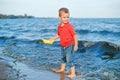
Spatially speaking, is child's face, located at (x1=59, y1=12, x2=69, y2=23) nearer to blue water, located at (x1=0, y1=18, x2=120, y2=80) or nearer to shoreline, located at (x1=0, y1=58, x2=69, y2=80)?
shoreline, located at (x1=0, y1=58, x2=69, y2=80)

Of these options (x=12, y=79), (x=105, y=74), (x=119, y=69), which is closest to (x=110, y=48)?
(x=119, y=69)

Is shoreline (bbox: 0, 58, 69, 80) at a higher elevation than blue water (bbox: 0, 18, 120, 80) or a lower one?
higher

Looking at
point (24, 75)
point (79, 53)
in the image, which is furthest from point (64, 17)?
point (79, 53)

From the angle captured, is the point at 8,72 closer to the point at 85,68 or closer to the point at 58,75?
the point at 58,75

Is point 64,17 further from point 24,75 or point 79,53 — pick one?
point 79,53

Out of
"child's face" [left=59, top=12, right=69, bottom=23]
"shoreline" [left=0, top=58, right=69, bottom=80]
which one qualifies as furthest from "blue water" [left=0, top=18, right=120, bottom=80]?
"child's face" [left=59, top=12, right=69, bottom=23]

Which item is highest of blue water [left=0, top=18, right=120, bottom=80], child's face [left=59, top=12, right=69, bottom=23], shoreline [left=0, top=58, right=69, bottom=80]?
child's face [left=59, top=12, right=69, bottom=23]

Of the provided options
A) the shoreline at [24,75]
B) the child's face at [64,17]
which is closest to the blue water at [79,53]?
the shoreline at [24,75]

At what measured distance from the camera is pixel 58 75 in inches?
232

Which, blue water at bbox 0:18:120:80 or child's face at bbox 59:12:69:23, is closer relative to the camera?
child's face at bbox 59:12:69:23

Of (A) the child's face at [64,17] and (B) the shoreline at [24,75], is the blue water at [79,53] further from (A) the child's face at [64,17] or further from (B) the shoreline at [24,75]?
Answer: (A) the child's face at [64,17]

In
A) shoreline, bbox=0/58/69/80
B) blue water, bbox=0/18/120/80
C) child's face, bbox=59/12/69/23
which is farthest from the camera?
blue water, bbox=0/18/120/80

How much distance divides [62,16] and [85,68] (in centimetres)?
261

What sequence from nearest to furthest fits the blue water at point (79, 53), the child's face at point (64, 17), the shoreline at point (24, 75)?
the shoreline at point (24, 75) → the child's face at point (64, 17) → the blue water at point (79, 53)
